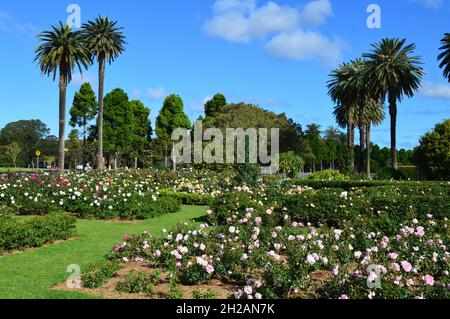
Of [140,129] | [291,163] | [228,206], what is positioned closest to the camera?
[228,206]

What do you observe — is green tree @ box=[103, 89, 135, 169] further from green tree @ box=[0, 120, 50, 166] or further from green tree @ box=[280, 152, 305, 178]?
green tree @ box=[0, 120, 50, 166]

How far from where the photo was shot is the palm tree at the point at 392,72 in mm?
35344

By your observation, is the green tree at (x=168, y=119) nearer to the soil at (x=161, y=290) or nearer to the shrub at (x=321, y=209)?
the shrub at (x=321, y=209)

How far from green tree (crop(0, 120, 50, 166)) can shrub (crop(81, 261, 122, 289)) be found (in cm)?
8786

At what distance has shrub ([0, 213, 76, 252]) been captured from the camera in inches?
329

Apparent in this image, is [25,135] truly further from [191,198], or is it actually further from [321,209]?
[321,209]

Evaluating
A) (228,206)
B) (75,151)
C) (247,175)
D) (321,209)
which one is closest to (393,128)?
(247,175)

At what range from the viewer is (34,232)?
870cm

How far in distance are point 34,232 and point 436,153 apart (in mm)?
30403

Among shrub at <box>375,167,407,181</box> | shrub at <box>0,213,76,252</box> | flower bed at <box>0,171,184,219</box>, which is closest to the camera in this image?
shrub at <box>0,213,76,252</box>

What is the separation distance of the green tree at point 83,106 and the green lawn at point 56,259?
132ft

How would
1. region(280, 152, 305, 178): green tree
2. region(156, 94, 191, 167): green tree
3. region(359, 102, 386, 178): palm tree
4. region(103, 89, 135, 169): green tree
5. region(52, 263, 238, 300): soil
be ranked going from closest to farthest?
region(52, 263, 238, 300): soil, region(280, 152, 305, 178): green tree, region(359, 102, 386, 178): palm tree, region(103, 89, 135, 169): green tree, region(156, 94, 191, 167): green tree

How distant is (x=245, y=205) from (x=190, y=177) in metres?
11.2

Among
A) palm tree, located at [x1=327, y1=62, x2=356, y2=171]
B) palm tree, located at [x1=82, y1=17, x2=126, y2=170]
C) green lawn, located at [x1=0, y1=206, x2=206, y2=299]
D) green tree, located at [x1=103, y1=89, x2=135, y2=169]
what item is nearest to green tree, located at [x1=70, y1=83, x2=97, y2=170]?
green tree, located at [x1=103, y1=89, x2=135, y2=169]
